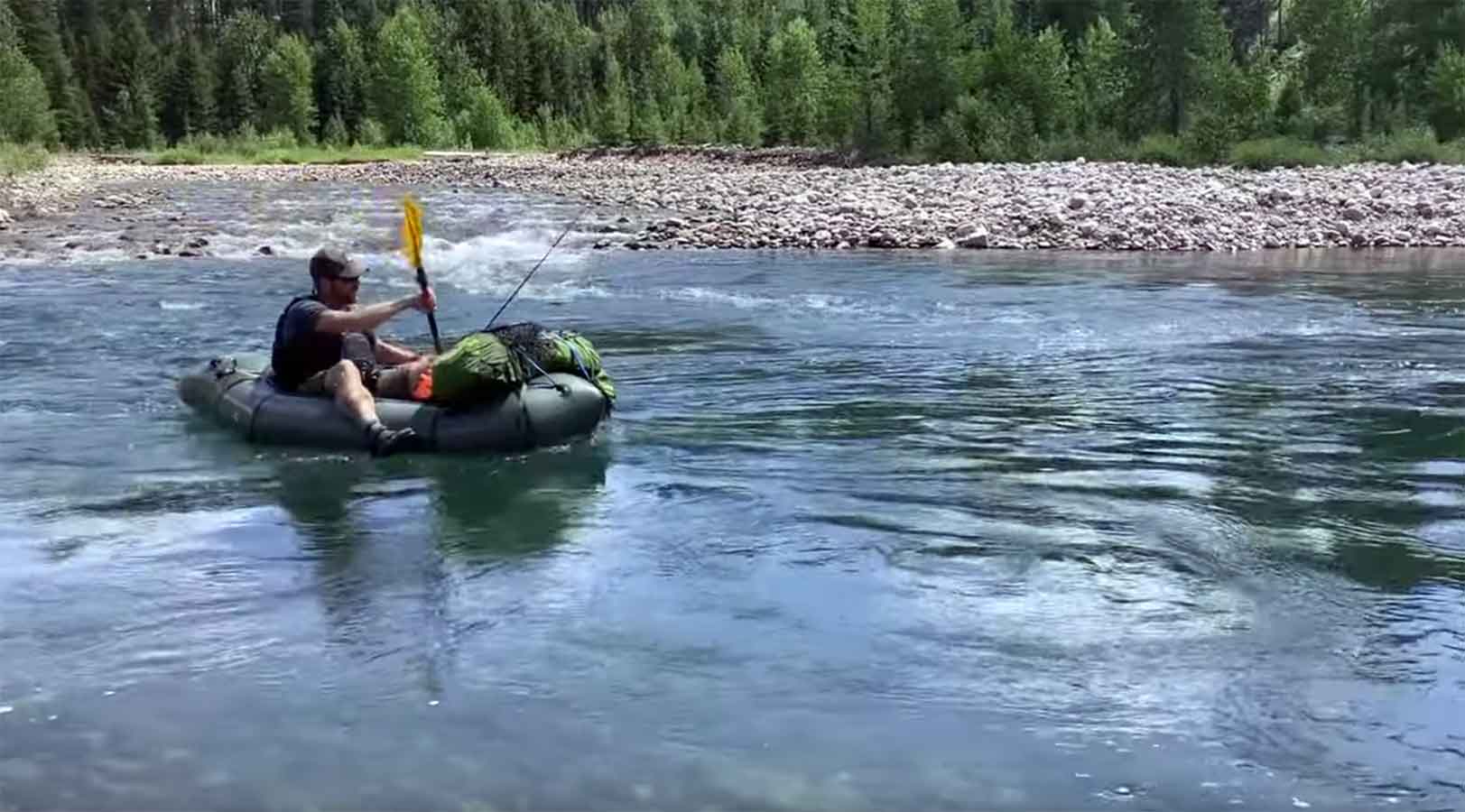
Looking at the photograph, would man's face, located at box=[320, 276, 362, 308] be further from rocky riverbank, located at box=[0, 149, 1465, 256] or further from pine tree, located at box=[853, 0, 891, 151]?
pine tree, located at box=[853, 0, 891, 151]

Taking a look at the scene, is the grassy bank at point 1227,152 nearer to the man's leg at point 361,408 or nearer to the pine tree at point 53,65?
the man's leg at point 361,408

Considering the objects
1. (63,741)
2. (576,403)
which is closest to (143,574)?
(63,741)

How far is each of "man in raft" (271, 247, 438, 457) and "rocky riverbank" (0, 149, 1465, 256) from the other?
12.0 meters

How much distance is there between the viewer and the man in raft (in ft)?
26.8

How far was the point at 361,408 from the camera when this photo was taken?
8227 mm

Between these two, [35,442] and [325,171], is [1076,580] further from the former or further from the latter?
[325,171]

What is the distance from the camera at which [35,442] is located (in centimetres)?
899

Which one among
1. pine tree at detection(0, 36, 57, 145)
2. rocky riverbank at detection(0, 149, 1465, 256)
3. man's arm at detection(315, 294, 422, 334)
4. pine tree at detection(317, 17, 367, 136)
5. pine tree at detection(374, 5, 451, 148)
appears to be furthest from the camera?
pine tree at detection(317, 17, 367, 136)

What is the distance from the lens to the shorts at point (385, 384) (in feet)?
28.3

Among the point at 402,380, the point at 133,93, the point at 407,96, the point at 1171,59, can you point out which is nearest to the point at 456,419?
the point at 402,380

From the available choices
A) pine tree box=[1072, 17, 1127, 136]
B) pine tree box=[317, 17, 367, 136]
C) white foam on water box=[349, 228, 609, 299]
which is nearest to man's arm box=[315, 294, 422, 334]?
white foam on water box=[349, 228, 609, 299]

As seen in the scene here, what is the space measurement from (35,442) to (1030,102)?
3020 cm

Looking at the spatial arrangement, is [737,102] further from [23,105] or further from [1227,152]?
[1227,152]

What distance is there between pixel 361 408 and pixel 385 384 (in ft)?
1.90
